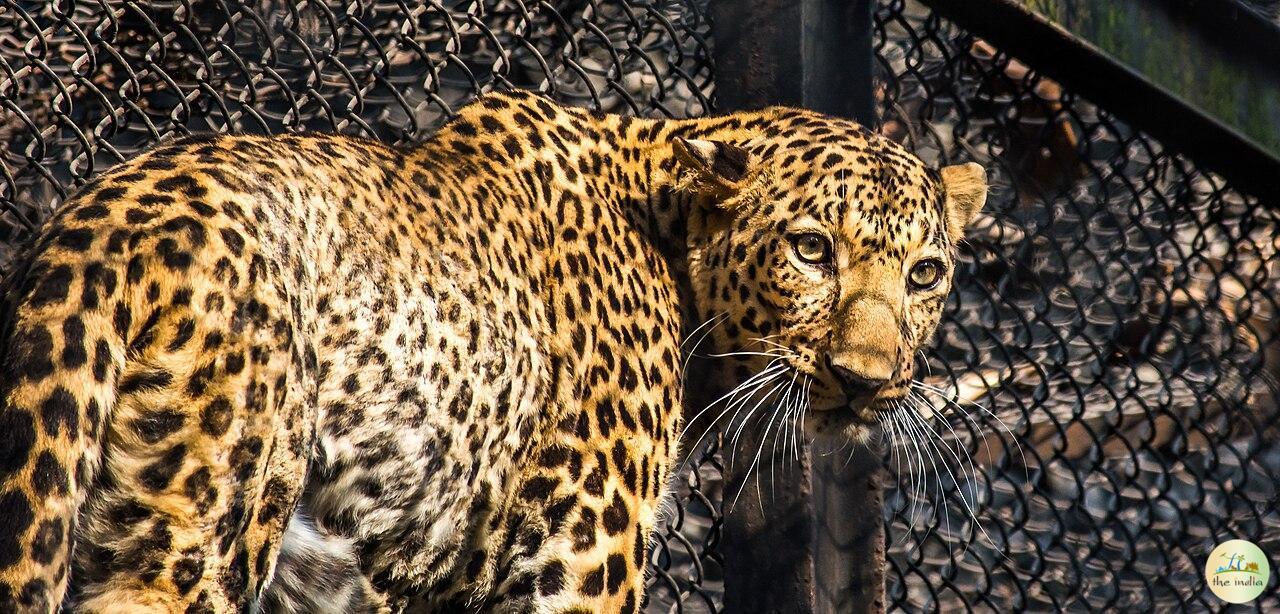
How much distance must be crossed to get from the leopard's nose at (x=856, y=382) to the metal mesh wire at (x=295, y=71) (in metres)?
0.71

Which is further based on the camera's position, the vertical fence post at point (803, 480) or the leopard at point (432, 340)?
the vertical fence post at point (803, 480)

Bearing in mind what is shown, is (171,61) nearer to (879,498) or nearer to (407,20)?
(407,20)

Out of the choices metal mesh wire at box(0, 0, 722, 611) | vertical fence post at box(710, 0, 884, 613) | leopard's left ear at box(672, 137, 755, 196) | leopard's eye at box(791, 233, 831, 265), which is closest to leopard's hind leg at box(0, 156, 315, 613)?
metal mesh wire at box(0, 0, 722, 611)

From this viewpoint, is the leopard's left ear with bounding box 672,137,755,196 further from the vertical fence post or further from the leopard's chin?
the leopard's chin

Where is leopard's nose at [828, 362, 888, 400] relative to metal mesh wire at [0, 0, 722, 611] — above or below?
below

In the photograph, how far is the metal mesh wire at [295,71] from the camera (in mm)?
3881

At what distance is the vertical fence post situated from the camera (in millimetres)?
4066

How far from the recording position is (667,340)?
12.1 ft

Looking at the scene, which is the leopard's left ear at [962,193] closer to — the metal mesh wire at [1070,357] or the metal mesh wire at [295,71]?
the metal mesh wire at [1070,357]

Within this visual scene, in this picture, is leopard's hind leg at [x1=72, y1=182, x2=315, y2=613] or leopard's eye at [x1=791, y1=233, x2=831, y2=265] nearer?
leopard's hind leg at [x1=72, y1=182, x2=315, y2=613]

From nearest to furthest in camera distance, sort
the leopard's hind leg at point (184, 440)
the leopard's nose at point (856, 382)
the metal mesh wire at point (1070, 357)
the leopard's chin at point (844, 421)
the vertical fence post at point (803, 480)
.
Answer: the leopard's hind leg at point (184, 440) < the leopard's nose at point (856, 382) < the leopard's chin at point (844, 421) < the vertical fence post at point (803, 480) < the metal mesh wire at point (1070, 357)

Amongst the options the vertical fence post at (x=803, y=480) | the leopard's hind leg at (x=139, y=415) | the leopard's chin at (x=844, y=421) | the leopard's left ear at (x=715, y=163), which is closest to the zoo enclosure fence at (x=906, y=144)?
the vertical fence post at (x=803, y=480)

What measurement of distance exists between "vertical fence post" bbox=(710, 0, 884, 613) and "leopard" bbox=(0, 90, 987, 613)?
6.7 inches

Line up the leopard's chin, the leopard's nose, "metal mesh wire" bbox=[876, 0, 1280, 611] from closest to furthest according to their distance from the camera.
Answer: the leopard's nose, the leopard's chin, "metal mesh wire" bbox=[876, 0, 1280, 611]
